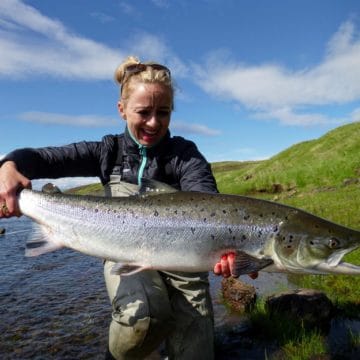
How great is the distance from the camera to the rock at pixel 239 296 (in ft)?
21.2

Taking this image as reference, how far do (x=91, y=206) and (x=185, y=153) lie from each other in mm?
1554

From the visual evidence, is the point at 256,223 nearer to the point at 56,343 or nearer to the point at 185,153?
the point at 185,153

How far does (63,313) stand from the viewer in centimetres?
731

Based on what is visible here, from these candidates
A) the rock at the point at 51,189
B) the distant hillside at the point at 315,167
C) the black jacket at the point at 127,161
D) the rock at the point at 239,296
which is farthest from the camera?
the distant hillside at the point at 315,167

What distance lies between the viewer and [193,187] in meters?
5.13

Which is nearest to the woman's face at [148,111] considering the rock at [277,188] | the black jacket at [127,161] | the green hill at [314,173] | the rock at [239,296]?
the black jacket at [127,161]

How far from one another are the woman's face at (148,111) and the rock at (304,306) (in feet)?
9.78

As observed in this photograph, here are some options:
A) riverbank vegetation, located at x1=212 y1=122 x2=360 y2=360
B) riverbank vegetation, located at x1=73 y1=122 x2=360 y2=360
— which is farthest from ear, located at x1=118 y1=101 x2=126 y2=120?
riverbank vegetation, located at x1=212 y1=122 x2=360 y2=360

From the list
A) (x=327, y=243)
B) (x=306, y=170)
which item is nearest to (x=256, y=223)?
(x=327, y=243)

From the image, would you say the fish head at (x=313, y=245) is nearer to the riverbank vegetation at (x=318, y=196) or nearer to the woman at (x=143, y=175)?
the woman at (x=143, y=175)

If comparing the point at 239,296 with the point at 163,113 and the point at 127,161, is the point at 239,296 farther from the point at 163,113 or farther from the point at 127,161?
the point at 163,113

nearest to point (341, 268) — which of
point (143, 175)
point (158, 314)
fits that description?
point (158, 314)

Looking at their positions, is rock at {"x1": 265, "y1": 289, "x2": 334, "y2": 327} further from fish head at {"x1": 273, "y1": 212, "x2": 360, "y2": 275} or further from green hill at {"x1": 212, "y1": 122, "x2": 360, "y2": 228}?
green hill at {"x1": 212, "y1": 122, "x2": 360, "y2": 228}

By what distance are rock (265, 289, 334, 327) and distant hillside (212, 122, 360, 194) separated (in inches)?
703
